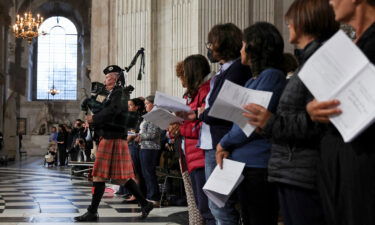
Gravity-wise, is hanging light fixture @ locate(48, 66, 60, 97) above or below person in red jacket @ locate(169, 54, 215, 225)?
above

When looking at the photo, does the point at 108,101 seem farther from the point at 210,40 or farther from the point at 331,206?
the point at 331,206

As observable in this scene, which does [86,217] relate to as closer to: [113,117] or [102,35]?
[113,117]

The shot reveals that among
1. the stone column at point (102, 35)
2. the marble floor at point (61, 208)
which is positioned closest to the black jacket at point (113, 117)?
the marble floor at point (61, 208)

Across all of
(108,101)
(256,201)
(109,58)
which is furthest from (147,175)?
(109,58)

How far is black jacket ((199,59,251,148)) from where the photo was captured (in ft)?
12.6

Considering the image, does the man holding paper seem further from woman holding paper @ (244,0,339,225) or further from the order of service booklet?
the order of service booklet

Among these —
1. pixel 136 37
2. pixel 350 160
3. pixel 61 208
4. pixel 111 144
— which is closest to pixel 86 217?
pixel 111 144

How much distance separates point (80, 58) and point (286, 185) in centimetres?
4744

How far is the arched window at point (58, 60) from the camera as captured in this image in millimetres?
48625

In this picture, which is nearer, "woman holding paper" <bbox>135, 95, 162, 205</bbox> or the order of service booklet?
the order of service booklet

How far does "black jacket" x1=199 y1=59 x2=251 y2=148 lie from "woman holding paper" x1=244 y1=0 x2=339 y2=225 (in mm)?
1057

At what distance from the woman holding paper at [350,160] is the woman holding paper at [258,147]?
957mm

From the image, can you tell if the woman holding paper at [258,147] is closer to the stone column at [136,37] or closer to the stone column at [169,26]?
the stone column at [169,26]

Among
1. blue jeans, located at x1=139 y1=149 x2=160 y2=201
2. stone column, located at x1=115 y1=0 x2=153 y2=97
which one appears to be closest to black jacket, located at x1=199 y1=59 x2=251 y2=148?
blue jeans, located at x1=139 y1=149 x2=160 y2=201
